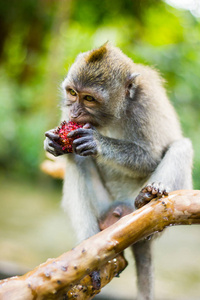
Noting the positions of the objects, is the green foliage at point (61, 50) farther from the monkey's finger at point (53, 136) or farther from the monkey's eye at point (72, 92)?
the monkey's finger at point (53, 136)

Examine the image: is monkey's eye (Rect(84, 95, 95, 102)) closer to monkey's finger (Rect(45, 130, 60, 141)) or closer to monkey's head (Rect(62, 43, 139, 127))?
monkey's head (Rect(62, 43, 139, 127))

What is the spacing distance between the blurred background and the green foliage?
30 mm

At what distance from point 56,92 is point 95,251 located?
30.9ft

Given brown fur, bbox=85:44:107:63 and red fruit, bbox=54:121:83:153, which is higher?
brown fur, bbox=85:44:107:63

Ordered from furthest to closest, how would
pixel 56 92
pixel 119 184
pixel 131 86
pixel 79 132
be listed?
pixel 56 92 → pixel 119 184 → pixel 131 86 → pixel 79 132

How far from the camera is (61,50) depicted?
11.6m

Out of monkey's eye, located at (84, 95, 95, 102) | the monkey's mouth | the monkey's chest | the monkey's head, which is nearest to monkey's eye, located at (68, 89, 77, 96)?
the monkey's head

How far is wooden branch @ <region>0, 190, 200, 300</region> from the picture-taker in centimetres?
234

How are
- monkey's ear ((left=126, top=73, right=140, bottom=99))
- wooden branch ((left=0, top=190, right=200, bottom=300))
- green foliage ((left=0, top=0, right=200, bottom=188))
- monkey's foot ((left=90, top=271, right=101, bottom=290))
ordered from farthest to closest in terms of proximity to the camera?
green foliage ((left=0, top=0, right=200, bottom=188))
monkey's ear ((left=126, top=73, right=140, bottom=99))
monkey's foot ((left=90, top=271, right=101, bottom=290))
wooden branch ((left=0, top=190, right=200, bottom=300))

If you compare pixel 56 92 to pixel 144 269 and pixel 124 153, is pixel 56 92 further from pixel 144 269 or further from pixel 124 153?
pixel 144 269

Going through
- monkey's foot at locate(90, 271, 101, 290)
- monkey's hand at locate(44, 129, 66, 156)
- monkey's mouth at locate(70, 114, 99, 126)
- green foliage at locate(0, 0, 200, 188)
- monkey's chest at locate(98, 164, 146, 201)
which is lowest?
monkey's foot at locate(90, 271, 101, 290)

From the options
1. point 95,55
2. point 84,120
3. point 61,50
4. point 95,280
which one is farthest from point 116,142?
point 61,50

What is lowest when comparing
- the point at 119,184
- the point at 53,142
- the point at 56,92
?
the point at 119,184

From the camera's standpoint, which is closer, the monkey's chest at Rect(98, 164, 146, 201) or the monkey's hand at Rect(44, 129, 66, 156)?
the monkey's hand at Rect(44, 129, 66, 156)
